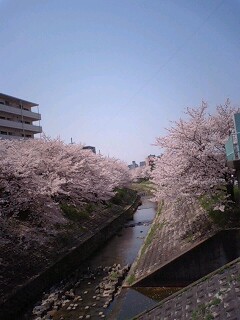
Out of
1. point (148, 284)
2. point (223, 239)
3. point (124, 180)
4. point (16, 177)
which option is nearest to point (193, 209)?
point (223, 239)

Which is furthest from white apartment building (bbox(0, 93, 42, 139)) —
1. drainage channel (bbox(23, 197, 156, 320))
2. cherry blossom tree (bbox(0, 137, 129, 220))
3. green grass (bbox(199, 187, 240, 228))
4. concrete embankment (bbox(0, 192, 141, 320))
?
green grass (bbox(199, 187, 240, 228))

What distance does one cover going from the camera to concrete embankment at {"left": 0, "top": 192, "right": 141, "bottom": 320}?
12.8 m

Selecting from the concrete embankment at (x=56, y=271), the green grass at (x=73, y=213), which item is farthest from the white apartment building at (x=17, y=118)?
the concrete embankment at (x=56, y=271)

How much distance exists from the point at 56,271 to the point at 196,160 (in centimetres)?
1002

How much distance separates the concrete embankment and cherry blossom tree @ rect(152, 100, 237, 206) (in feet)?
23.1

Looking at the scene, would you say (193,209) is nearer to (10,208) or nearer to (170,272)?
(170,272)

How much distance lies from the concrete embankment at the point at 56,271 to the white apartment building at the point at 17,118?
2475cm

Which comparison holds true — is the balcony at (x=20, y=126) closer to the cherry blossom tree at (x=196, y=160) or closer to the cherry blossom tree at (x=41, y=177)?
the cherry blossom tree at (x=41, y=177)

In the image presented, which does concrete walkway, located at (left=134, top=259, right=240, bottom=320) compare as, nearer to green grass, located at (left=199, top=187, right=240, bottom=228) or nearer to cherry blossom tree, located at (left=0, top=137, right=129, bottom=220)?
green grass, located at (left=199, top=187, right=240, bottom=228)

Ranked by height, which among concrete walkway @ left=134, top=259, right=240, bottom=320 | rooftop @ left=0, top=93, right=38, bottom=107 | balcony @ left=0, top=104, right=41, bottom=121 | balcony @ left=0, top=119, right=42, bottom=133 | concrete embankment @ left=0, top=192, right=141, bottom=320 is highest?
rooftop @ left=0, top=93, right=38, bottom=107

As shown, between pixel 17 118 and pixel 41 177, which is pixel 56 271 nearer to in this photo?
pixel 41 177

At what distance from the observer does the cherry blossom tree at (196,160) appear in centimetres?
1598

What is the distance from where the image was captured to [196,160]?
16422mm

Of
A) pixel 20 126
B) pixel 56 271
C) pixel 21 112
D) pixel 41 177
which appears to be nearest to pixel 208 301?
pixel 56 271
